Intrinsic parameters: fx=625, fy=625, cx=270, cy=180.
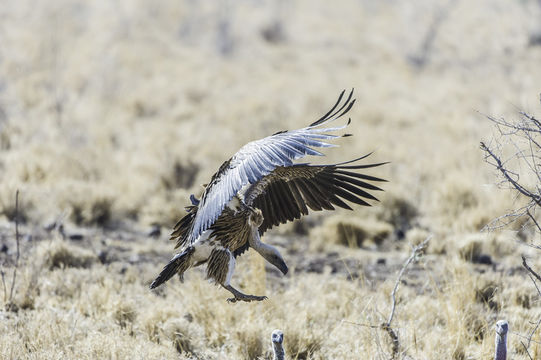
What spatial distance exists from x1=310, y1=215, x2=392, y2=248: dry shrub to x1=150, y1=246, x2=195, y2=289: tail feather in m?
3.66

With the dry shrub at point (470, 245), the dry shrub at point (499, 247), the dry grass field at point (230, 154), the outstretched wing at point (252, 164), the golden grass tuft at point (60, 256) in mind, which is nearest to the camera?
the outstretched wing at point (252, 164)

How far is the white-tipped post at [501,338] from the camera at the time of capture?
119 inches

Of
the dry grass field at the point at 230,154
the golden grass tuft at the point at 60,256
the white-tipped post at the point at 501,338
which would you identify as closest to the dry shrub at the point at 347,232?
the dry grass field at the point at 230,154

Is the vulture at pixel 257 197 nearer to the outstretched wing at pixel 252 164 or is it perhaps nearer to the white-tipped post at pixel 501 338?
the outstretched wing at pixel 252 164

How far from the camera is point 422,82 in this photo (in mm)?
16562

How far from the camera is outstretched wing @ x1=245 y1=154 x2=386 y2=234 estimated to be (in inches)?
137

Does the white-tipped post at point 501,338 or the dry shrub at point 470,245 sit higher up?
the dry shrub at point 470,245

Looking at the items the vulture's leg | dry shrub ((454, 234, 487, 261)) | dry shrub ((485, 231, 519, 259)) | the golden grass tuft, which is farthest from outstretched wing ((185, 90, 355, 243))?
dry shrub ((485, 231, 519, 259))

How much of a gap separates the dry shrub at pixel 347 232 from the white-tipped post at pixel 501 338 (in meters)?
3.84

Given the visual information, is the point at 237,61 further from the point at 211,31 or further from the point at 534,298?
the point at 534,298

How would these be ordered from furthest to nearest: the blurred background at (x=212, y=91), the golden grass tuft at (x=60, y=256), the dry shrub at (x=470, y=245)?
the blurred background at (x=212, y=91) < the dry shrub at (x=470, y=245) < the golden grass tuft at (x=60, y=256)

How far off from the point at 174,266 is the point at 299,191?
2.81 ft

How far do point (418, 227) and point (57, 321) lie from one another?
464 cm

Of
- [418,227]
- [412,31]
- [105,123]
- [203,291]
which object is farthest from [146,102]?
[412,31]
